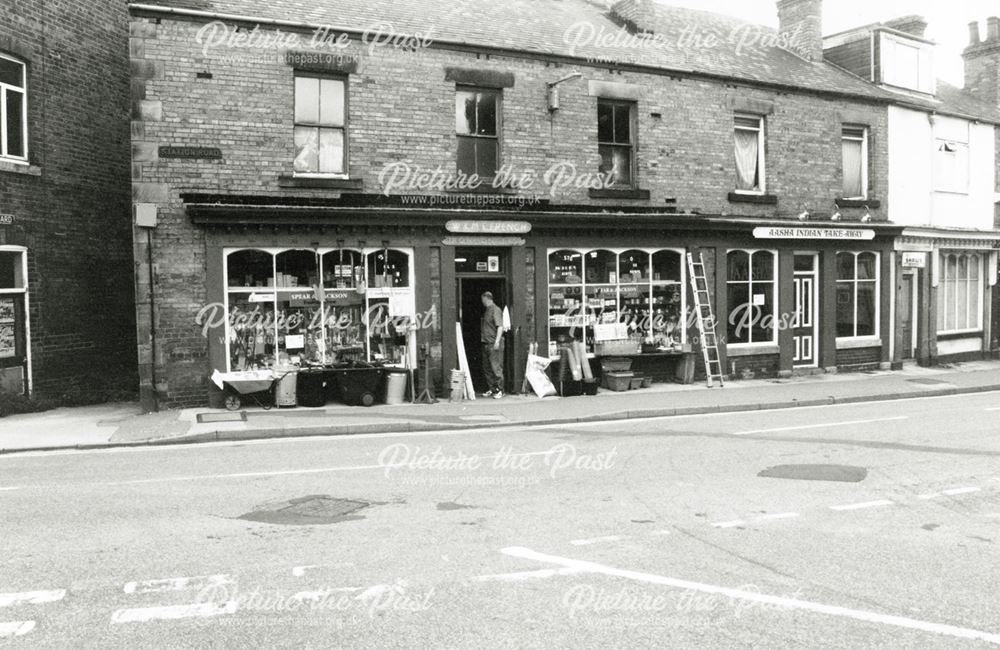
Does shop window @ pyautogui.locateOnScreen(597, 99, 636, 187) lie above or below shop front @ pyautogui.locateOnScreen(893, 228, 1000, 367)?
above

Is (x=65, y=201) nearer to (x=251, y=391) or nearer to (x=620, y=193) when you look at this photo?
(x=251, y=391)

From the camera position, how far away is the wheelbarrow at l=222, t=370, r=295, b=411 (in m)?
14.5

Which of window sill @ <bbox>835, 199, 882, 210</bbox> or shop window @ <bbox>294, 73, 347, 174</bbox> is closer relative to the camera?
shop window @ <bbox>294, 73, 347, 174</bbox>

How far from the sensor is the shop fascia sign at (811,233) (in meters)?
19.2

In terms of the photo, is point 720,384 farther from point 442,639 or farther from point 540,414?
point 442,639

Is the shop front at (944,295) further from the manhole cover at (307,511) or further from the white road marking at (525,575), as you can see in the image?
the white road marking at (525,575)

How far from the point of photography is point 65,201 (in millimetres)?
15758

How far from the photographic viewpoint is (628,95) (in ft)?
59.1

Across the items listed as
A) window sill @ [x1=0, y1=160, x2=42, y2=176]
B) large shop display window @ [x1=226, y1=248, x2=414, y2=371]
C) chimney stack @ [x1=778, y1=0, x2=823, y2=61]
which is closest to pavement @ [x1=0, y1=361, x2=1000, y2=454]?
large shop display window @ [x1=226, y1=248, x2=414, y2=371]

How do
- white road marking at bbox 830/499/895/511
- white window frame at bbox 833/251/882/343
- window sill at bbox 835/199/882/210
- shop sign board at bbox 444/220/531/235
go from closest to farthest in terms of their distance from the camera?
white road marking at bbox 830/499/895/511 < shop sign board at bbox 444/220/531/235 < window sill at bbox 835/199/882/210 < white window frame at bbox 833/251/882/343

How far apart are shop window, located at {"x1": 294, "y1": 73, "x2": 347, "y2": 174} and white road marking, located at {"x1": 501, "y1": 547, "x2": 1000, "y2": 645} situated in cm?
1081

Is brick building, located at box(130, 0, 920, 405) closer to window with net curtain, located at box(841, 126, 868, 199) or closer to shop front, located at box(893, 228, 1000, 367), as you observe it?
window with net curtain, located at box(841, 126, 868, 199)

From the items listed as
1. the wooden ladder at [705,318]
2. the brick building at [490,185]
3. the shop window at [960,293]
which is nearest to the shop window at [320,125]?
the brick building at [490,185]

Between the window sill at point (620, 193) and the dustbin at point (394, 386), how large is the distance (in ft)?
18.2
